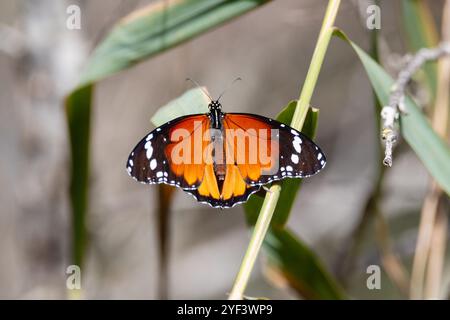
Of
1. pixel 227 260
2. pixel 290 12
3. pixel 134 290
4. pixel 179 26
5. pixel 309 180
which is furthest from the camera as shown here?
pixel 134 290

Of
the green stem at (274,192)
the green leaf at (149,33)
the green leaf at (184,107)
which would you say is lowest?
the green stem at (274,192)

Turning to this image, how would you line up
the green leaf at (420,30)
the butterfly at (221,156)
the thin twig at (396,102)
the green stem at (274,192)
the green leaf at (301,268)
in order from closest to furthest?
the green stem at (274,192)
the thin twig at (396,102)
the butterfly at (221,156)
the green leaf at (301,268)
the green leaf at (420,30)

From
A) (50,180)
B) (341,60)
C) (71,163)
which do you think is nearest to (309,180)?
(341,60)

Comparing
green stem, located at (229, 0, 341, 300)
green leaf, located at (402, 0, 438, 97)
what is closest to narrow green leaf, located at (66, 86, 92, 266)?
green stem, located at (229, 0, 341, 300)

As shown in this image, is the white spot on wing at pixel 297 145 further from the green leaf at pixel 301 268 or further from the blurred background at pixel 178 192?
the blurred background at pixel 178 192

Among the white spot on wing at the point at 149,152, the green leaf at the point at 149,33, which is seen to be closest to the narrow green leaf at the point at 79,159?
the green leaf at the point at 149,33

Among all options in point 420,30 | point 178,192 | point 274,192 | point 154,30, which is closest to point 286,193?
point 274,192

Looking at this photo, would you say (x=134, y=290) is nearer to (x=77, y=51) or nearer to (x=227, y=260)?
(x=227, y=260)
